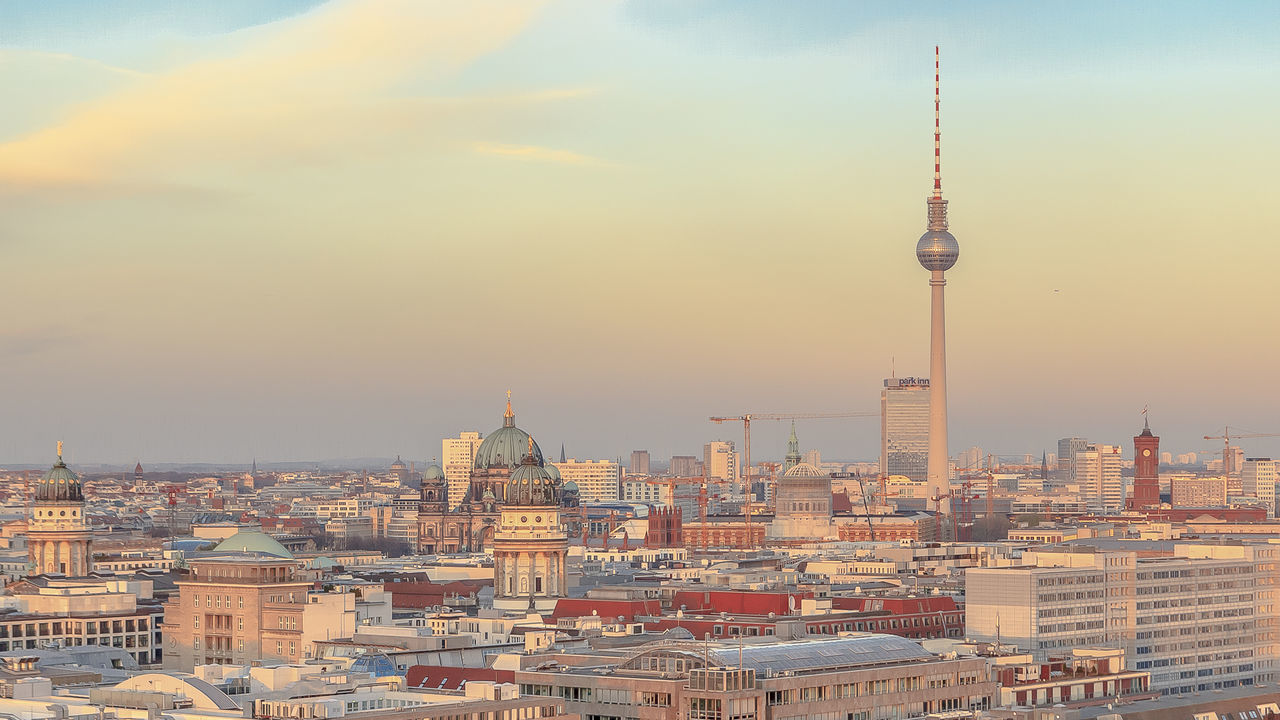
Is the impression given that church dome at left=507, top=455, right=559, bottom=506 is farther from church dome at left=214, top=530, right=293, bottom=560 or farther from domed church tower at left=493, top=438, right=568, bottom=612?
church dome at left=214, top=530, right=293, bottom=560

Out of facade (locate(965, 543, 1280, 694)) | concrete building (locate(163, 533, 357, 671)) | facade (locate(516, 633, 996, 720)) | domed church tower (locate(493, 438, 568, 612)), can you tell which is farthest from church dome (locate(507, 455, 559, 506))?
facade (locate(516, 633, 996, 720))

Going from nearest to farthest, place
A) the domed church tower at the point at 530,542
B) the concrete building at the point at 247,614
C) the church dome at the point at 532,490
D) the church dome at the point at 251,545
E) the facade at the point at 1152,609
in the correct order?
1. the concrete building at the point at 247,614
2. the facade at the point at 1152,609
3. the church dome at the point at 251,545
4. the domed church tower at the point at 530,542
5. the church dome at the point at 532,490

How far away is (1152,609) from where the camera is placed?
159875mm

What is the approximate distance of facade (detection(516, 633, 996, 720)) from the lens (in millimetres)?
103812

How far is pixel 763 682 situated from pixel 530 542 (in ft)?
270

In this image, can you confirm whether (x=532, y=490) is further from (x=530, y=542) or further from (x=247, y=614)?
(x=247, y=614)

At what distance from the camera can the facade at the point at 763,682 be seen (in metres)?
104

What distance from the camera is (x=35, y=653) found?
136500 mm

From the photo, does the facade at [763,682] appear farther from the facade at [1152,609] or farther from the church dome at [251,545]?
the church dome at [251,545]

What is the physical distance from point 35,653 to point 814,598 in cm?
5376

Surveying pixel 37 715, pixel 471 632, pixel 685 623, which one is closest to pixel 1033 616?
pixel 685 623

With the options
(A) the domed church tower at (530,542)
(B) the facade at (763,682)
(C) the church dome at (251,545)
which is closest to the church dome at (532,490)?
(A) the domed church tower at (530,542)

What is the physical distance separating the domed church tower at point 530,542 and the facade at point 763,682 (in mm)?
68499

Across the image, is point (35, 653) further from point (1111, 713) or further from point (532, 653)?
point (1111, 713)
